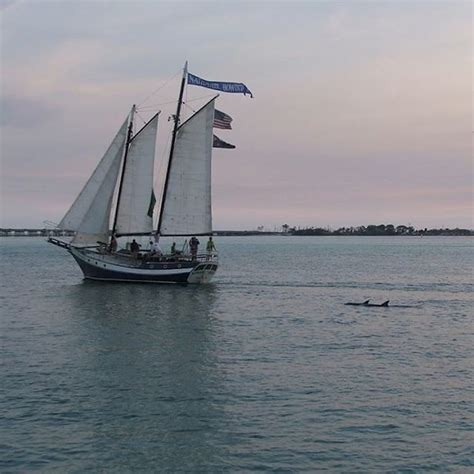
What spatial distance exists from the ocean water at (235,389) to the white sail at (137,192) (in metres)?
15.7

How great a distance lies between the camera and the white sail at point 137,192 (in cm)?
5650

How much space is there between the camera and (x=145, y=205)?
56531 mm

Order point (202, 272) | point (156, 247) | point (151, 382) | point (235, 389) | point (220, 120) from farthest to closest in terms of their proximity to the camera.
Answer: point (202, 272), point (156, 247), point (220, 120), point (151, 382), point (235, 389)

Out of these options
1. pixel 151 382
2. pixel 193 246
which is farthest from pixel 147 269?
pixel 151 382

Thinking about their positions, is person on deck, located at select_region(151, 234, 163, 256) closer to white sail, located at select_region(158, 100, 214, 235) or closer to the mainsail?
white sail, located at select_region(158, 100, 214, 235)

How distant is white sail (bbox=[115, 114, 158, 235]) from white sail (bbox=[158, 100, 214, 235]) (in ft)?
5.57

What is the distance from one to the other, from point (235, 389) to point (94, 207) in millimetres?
36936

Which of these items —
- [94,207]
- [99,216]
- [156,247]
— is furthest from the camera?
[99,216]

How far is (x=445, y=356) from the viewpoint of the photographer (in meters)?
26.9

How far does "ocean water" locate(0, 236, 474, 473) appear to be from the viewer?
15.7 meters

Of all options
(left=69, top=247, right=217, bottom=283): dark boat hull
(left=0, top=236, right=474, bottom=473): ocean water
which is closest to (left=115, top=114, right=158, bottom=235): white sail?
(left=69, top=247, right=217, bottom=283): dark boat hull

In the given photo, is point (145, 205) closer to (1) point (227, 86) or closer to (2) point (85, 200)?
(2) point (85, 200)

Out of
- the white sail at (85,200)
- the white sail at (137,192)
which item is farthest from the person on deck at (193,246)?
the white sail at (85,200)

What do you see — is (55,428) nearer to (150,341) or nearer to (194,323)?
(150,341)
